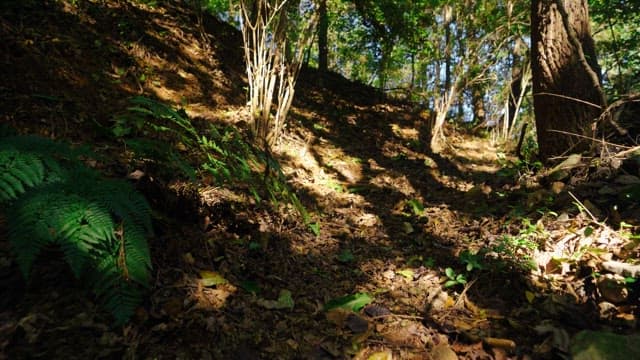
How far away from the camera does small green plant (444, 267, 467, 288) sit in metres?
2.06

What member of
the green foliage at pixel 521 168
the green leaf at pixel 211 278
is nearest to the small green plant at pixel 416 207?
the green foliage at pixel 521 168

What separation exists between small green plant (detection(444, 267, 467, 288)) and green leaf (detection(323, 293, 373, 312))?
0.51 m

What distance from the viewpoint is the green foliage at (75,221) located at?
1118 millimetres

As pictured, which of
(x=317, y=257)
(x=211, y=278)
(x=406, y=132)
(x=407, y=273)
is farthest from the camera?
(x=406, y=132)

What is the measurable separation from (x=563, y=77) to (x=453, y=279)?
234 centimetres

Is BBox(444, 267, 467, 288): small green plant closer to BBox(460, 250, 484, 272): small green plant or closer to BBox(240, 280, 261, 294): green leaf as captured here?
BBox(460, 250, 484, 272): small green plant

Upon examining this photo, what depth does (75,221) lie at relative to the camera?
3.91 ft

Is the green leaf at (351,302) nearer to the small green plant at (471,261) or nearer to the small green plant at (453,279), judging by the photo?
the small green plant at (453,279)

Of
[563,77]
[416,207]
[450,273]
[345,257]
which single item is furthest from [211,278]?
[563,77]

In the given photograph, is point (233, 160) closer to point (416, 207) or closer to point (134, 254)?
point (134, 254)

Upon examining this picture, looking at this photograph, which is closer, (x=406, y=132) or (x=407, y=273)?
(x=407, y=273)

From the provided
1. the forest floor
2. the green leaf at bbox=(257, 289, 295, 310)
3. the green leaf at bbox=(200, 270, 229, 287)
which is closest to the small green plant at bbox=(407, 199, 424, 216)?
the forest floor

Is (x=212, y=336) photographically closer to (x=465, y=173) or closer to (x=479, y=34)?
(x=465, y=173)

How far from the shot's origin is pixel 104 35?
13.7ft
